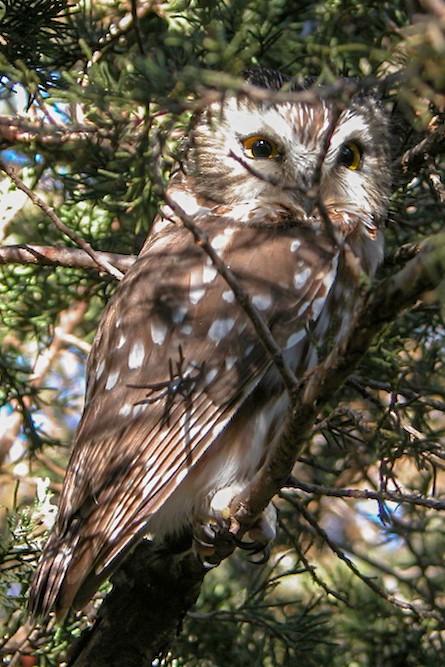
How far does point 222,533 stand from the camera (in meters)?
2.72

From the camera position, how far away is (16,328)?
12.5 ft

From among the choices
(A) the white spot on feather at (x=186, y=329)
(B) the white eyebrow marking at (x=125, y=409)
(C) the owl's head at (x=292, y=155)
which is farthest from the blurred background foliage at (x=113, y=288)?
(B) the white eyebrow marking at (x=125, y=409)

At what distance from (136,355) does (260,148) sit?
0.92m

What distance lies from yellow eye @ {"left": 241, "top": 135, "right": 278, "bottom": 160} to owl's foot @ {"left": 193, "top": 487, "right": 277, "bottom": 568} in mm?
1210

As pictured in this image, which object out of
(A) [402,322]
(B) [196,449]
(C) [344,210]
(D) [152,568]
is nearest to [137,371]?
(B) [196,449]

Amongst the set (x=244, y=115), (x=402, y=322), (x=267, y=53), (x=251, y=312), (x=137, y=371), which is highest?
(x=267, y=53)

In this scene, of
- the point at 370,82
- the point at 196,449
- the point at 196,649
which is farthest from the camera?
the point at 196,649

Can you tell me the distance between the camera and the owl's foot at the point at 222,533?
274 cm

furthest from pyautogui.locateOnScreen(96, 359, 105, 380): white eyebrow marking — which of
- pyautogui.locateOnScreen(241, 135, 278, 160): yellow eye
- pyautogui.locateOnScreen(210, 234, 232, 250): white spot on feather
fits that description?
pyautogui.locateOnScreen(241, 135, 278, 160): yellow eye

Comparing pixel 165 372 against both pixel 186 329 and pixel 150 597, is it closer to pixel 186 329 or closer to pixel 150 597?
pixel 186 329

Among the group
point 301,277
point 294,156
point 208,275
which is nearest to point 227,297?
point 208,275

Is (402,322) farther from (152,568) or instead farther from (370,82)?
(370,82)

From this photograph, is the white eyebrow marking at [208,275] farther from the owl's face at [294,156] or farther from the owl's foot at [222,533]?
the owl's foot at [222,533]

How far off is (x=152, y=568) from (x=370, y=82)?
197 cm
